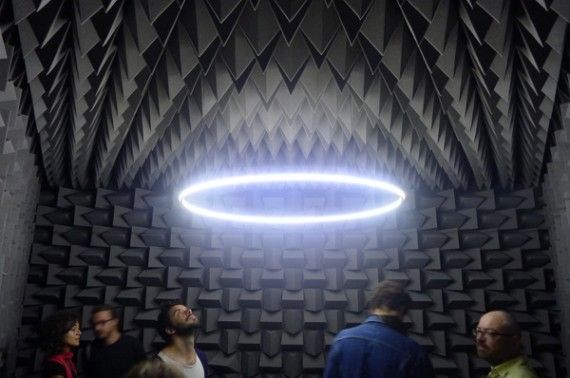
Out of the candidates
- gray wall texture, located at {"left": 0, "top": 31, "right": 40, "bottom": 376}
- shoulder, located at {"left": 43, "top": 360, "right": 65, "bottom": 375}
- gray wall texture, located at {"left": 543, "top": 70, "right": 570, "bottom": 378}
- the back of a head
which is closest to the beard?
shoulder, located at {"left": 43, "top": 360, "right": 65, "bottom": 375}

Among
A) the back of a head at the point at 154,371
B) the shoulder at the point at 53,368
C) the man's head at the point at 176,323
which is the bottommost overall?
the shoulder at the point at 53,368

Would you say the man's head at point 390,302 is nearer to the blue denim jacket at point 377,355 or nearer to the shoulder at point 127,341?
the blue denim jacket at point 377,355

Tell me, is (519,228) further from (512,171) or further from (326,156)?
(326,156)

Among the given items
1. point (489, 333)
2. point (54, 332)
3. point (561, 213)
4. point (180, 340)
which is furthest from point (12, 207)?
point (561, 213)

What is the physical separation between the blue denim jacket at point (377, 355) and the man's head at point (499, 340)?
20 centimetres

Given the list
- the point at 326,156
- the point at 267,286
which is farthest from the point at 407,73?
the point at 267,286

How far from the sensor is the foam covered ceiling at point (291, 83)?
1.56 metres

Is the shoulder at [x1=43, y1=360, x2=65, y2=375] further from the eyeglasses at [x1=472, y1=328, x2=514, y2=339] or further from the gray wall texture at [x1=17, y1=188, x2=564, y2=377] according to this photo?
the eyeglasses at [x1=472, y1=328, x2=514, y2=339]

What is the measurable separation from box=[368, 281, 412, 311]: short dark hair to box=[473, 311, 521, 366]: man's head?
261mm

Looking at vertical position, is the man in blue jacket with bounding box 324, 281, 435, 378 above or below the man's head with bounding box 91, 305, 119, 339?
above

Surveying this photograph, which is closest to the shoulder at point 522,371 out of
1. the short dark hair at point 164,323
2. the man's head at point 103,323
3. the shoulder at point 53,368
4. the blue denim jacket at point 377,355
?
the blue denim jacket at point 377,355

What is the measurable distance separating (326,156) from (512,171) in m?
1.24

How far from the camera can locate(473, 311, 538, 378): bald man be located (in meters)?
Result: 1.30

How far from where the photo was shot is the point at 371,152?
2.92m
